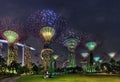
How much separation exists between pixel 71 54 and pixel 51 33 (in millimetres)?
101235

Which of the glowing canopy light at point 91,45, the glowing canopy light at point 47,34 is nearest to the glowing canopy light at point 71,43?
the glowing canopy light at point 91,45

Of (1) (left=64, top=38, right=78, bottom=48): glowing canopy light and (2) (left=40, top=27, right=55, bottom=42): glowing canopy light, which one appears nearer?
(2) (left=40, top=27, right=55, bottom=42): glowing canopy light

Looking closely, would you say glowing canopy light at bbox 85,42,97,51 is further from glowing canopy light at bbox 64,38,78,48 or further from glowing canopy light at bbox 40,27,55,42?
glowing canopy light at bbox 40,27,55,42

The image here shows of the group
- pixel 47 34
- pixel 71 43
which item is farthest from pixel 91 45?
pixel 47 34

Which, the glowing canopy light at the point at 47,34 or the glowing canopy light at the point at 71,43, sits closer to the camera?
the glowing canopy light at the point at 47,34

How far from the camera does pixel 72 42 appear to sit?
505 feet

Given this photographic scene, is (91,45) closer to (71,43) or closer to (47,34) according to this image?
(71,43)

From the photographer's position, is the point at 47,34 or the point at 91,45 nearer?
the point at 47,34

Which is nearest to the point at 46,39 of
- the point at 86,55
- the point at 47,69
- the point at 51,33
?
the point at 51,33

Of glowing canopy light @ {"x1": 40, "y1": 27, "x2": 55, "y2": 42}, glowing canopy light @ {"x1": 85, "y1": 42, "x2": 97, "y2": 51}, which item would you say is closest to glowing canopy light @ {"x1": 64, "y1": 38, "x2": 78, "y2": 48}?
glowing canopy light @ {"x1": 85, "y1": 42, "x2": 97, "y2": 51}

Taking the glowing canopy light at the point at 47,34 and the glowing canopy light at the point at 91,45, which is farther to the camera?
the glowing canopy light at the point at 91,45

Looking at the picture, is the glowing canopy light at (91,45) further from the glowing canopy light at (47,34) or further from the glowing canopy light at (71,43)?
the glowing canopy light at (47,34)

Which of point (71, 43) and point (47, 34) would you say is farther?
point (71, 43)

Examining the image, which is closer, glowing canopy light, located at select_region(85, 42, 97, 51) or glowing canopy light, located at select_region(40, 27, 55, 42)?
glowing canopy light, located at select_region(40, 27, 55, 42)
